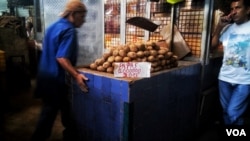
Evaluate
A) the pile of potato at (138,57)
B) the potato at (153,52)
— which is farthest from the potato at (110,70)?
the potato at (153,52)

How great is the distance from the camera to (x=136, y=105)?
6.87 feet

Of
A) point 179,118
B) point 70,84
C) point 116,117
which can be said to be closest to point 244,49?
point 179,118

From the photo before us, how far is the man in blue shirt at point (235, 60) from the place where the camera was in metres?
2.61

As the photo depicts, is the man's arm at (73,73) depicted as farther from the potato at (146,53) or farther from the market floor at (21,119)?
the market floor at (21,119)

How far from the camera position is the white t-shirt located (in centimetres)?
261

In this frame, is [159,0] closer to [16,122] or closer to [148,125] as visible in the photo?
[148,125]

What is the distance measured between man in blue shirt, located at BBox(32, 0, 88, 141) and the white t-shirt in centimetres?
166

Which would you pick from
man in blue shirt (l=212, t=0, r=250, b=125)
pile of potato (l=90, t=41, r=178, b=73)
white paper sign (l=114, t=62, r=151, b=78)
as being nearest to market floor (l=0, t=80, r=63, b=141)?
pile of potato (l=90, t=41, r=178, b=73)

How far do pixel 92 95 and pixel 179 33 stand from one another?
138 cm

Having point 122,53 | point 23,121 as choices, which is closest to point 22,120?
point 23,121

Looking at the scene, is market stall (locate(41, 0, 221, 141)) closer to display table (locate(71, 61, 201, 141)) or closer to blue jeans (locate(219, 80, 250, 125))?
display table (locate(71, 61, 201, 141))

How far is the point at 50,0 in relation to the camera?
455 cm

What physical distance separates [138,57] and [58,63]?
0.84 m

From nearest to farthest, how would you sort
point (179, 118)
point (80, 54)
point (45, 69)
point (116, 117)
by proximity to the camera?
point (116, 117) → point (45, 69) → point (179, 118) → point (80, 54)
